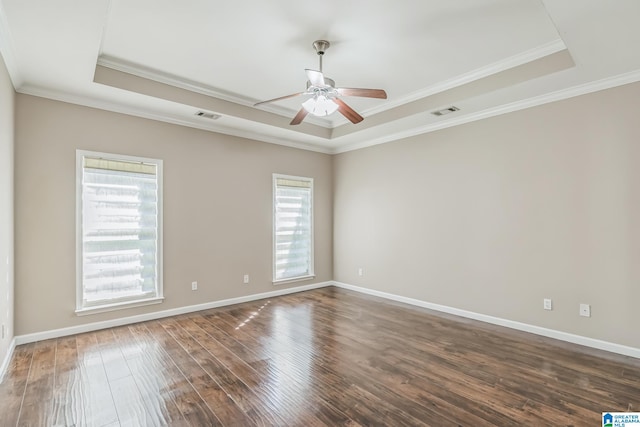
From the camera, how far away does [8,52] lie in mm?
2729

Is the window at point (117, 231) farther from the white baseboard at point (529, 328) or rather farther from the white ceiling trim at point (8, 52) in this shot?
the white baseboard at point (529, 328)

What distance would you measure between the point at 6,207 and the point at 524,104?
5607mm

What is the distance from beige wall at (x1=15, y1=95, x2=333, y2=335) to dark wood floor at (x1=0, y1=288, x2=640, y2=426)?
2.01ft

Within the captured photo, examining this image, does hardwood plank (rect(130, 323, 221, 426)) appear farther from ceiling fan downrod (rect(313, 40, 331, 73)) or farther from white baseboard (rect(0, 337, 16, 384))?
ceiling fan downrod (rect(313, 40, 331, 73))

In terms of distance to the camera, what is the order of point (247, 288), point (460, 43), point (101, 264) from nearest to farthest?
point (460, 43), point (101, 264), point (247, 288)

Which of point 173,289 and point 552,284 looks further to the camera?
point 173,289

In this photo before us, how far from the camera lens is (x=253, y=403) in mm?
2346

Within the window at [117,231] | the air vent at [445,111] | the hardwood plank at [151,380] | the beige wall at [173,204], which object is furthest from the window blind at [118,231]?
the air vent at [445,111]

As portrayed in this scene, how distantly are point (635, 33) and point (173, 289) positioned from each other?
5.48m

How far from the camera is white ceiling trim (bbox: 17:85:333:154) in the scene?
11.7ft

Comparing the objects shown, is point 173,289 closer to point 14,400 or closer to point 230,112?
point 14,400

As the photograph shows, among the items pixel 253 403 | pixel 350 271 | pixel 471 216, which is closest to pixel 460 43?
pixel 471 216

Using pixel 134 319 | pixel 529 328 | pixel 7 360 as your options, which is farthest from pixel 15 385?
pixel 529 328

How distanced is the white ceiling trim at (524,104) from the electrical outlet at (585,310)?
229cm
